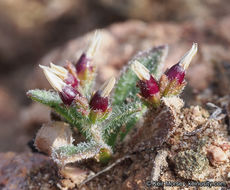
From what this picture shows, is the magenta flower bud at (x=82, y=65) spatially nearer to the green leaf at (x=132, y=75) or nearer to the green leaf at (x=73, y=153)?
the green leaf at (x=132, y=75)

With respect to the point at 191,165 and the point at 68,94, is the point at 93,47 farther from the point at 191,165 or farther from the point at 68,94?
the point at 191,165

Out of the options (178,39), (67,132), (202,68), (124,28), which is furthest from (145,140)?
(124,28)

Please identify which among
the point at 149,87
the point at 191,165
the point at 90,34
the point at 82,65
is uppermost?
the point at 90,34

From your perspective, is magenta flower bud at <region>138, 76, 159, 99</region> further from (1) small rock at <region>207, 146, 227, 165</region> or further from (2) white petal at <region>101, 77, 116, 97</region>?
(1) small rock at <region>207, 146, 227, 165</region>

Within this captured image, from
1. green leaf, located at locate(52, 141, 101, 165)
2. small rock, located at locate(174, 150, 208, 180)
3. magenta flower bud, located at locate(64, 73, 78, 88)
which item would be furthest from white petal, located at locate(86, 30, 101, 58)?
small rock, located at locate(174, 150, 208, 180)

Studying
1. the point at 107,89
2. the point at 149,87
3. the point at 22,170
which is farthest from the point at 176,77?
Result: the point at 22,170

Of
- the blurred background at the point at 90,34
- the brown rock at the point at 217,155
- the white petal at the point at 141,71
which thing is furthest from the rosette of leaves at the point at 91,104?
the blurred background at the point at 90,34

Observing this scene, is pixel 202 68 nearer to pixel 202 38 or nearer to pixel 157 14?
pixel 202 38
